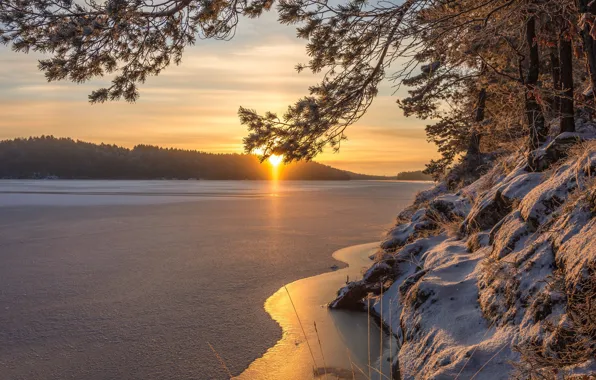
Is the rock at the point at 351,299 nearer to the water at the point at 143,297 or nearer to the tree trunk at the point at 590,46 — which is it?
the water at the point at 143,297

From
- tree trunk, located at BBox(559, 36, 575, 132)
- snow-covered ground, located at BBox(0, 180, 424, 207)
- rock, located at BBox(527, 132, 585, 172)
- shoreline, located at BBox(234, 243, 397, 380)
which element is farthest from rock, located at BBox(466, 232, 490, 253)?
snow-covered ground, located at BBox(0, 180, 424, 207)

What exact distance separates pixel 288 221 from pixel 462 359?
15781mm

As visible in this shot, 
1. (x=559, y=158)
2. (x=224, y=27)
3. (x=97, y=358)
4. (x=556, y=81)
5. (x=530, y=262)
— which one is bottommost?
(x=97, y=358)

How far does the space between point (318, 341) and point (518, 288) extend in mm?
2028

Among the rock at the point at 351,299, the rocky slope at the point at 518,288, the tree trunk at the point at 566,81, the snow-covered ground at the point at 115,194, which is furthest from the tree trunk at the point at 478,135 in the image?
the snow-covered ground at the point at 115,194

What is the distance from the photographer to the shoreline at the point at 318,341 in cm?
442

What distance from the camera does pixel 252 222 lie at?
61.1 ft

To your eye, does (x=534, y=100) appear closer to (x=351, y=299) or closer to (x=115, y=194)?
(x=351, y=299)

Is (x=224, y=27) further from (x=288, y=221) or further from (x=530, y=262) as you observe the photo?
(x=288, y=221)

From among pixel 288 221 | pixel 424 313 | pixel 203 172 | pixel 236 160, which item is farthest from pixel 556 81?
pixel 236 160

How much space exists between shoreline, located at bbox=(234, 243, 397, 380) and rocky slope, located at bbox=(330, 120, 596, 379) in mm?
333

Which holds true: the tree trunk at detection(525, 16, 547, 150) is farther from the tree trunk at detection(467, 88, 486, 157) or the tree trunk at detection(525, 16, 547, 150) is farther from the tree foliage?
the tree trunk at detection(467, 88, 486, 157)

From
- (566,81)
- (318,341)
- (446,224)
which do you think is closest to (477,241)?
(446,224)

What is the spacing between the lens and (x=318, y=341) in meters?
4.44
